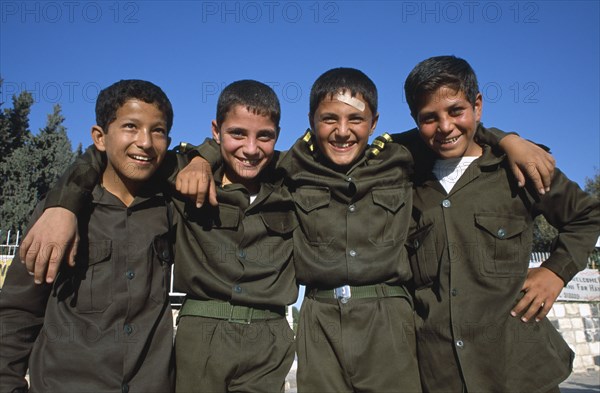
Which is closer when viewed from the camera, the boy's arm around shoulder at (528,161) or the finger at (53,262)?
the finger at (53,262)

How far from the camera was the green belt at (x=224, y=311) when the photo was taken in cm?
263

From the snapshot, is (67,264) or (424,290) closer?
(67,264)

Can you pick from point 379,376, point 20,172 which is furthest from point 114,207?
point 20,172

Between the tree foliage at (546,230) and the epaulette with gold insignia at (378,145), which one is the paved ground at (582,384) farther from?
the tree foliage at (546,230)

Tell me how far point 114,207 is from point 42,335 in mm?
730

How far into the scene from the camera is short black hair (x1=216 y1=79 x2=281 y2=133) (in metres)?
2.99

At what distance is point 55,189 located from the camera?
2.51 meters

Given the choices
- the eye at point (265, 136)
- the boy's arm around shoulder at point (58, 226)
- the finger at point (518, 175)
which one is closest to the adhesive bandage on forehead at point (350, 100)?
the eye at point (265, 136)

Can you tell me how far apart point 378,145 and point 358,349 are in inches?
48.4

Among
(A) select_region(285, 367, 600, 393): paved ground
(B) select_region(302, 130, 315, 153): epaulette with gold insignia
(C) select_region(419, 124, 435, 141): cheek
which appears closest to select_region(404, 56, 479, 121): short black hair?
(C) select_region(419, 124, 435, 141): cheek

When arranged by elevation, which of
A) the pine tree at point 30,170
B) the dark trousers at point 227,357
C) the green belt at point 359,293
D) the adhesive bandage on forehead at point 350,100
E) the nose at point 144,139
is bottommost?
the dark trousers at point 227,357

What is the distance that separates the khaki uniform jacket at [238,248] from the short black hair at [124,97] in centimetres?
58

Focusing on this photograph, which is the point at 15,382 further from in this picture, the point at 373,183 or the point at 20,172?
the point at 20,172

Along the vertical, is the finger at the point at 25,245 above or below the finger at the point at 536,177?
below
